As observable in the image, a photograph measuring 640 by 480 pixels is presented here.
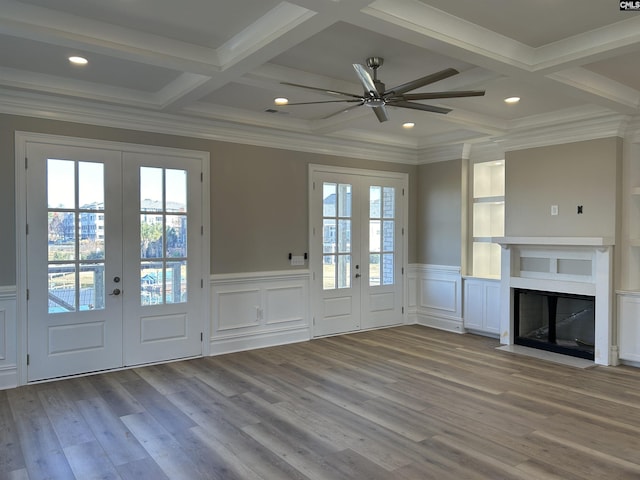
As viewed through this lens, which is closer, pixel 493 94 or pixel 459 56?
pixel 459 56

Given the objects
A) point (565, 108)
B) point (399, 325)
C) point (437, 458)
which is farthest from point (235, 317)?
point (565, 108)

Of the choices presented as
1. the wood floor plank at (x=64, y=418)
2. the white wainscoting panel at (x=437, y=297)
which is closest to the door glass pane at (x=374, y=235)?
the white wainscoting panel at (x=437, y=297)

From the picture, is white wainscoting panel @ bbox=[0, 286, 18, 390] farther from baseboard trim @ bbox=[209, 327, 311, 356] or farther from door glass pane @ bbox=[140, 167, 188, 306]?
baseboard trim @ bbox=[209, 327, 311, 356]

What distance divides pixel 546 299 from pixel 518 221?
1054mm

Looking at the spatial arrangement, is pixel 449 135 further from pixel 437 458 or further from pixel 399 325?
pixel 437 458

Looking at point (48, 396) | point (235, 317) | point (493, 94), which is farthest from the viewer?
point (235, 317)

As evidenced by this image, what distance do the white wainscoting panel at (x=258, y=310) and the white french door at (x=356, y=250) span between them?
227mm

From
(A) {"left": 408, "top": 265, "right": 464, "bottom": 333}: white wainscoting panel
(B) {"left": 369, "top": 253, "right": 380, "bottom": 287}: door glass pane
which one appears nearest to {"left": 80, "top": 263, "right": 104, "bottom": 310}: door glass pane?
(B) {"left": 369, "top": 253, "right": 380, "bottom": 287}: door glass pane

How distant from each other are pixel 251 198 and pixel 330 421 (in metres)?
2.96

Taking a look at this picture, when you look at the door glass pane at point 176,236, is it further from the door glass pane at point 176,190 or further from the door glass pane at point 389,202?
the door glass pane at point 389,202

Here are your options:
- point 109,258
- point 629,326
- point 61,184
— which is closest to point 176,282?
point 109,258

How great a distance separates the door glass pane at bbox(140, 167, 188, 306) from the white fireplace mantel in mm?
3830

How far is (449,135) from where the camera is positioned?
6516 mm

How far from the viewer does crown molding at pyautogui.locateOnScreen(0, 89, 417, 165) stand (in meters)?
4.40
